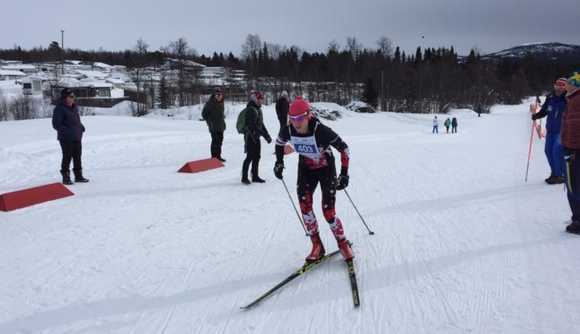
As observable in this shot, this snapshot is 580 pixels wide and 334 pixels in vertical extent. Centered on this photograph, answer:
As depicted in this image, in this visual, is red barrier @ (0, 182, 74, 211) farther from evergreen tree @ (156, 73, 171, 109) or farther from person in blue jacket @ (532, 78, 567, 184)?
evergreen tree @ (156, 73, 171, 109)

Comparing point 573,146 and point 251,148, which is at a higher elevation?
point 573,146

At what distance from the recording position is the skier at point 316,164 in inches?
156

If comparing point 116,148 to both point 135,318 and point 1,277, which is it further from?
point 135,318

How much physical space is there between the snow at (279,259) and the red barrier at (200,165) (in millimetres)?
656

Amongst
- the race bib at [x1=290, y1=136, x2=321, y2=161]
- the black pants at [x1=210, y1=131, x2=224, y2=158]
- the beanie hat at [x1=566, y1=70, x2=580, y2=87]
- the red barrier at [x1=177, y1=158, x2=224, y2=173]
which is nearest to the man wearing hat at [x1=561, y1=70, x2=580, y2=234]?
the beanie hat at [x1=566, y1=70, x2=580, y2=87]

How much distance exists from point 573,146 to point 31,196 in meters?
8.10

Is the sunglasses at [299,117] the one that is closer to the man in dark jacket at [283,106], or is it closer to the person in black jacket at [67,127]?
the person in black jacket at [67,127]

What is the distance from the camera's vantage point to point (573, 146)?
4500 mm

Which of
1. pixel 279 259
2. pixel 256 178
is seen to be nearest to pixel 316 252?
pixel 279 259

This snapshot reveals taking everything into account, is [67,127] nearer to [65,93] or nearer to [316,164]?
[65,93]

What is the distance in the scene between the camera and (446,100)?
6750 centimetres

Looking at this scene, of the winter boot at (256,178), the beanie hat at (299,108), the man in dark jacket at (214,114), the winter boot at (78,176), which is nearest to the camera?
the beanie hat at (299,108)

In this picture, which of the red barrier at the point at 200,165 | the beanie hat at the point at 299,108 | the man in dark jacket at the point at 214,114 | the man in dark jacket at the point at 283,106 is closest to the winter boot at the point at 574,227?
the beanie hat at the point at 299,108

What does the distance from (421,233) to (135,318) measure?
11.5 ft
